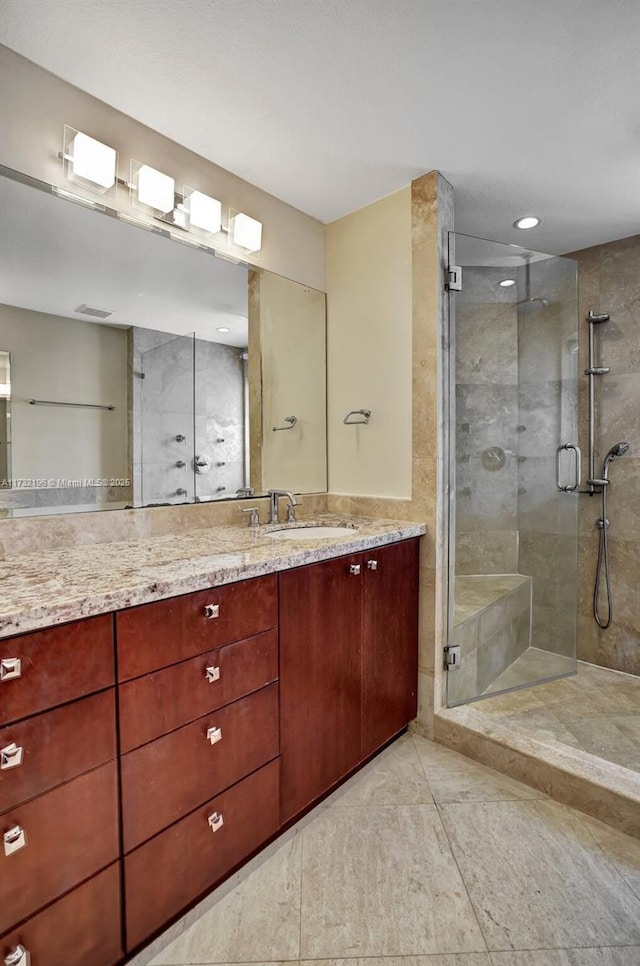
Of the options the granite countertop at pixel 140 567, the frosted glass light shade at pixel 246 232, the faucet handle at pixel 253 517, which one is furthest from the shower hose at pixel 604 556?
the frosted glass light shade at pixel 246 232

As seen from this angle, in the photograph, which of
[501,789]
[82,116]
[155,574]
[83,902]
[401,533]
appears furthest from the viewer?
[401,533]

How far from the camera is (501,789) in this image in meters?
1.71

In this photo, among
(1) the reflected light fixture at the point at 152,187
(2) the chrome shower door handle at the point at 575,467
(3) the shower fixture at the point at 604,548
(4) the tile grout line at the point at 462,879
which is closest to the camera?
(4) the tile grout line at the point at 462,879

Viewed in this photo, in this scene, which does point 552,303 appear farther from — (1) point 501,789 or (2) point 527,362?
(1) point 501,789

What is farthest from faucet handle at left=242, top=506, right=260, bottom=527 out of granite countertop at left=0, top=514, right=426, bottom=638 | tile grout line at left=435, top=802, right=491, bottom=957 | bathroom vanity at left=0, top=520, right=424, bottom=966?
tile grout line at left=435, top=802, right=491, bottom=957

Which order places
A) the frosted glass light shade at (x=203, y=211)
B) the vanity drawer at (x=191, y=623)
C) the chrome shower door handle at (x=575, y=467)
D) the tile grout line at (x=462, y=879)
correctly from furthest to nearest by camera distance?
the chrome shower door handle at (x=575, y=467) < the frosted glass light shade at (x=203, y=211) < the tile grout line at (x=462, y=879) < the vanity drawer at (x=191, y=623)

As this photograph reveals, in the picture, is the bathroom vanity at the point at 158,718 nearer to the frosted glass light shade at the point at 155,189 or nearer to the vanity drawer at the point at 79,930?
the vanity drawer at the point at 79,930

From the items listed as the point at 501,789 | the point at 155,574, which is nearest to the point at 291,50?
the point at 155,574

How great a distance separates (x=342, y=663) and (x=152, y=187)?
1.81 metres

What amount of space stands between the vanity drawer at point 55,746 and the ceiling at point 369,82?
68.2 inches

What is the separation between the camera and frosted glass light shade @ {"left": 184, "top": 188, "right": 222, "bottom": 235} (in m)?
1.81

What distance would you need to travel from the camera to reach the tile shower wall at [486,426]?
2211 millimetres

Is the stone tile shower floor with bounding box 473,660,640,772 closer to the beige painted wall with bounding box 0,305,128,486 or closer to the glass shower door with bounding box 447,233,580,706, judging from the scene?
the glass shower door with bounding box 447,233,580,706

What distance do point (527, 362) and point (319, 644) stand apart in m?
1.95
